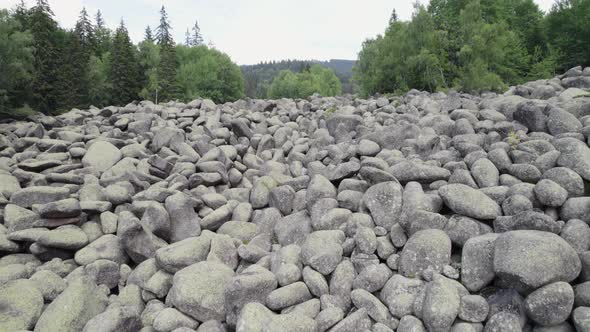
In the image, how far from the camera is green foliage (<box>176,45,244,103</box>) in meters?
54.5

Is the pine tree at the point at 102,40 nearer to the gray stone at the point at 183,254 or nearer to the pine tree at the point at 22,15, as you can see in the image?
the pine tree at the point at 22,15

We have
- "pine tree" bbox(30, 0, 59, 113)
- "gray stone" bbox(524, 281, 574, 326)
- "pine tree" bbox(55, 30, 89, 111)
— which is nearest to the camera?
"gray stone" bbox(524, 281, 574, 326)

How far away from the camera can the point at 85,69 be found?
37.3m

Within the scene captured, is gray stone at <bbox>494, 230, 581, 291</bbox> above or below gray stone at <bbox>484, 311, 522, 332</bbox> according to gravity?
above

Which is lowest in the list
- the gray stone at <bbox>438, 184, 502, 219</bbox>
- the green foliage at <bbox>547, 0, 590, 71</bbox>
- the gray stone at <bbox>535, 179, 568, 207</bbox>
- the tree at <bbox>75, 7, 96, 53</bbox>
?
the gray stone at <bbox>438, 184, 502, 219</bbox>

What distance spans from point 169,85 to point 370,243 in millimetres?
42936

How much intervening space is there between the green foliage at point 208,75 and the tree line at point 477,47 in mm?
30103

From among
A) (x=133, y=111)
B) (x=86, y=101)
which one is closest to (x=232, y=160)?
(x=133, y=111)

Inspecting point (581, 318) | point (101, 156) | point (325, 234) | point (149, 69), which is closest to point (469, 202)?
point (581, 318)

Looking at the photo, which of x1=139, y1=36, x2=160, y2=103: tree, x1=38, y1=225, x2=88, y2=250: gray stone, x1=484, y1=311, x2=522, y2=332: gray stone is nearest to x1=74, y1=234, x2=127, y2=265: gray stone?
x1=38, y1=225, x2=88, y2=250: gray stone

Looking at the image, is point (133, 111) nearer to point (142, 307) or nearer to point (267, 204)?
point (267, 204)

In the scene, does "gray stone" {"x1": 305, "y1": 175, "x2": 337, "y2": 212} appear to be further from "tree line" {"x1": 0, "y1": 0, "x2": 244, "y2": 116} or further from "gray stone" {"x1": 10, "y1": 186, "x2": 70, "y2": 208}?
"tree line" {"x1": 0, "y1": 0, "x2": 244, "y2": 116}

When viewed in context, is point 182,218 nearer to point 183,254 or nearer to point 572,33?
point 183,254

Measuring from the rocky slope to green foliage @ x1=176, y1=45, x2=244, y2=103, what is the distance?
44477 mm
